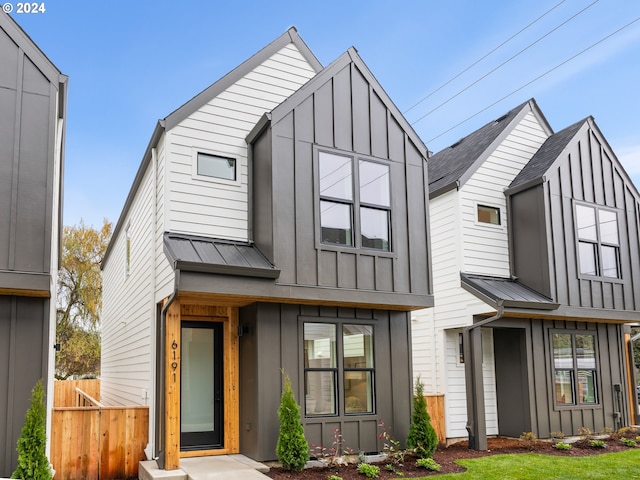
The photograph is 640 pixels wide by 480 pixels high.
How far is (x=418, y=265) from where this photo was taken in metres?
10.8

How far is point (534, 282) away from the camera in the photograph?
12969 mm

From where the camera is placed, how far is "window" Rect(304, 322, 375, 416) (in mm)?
9883

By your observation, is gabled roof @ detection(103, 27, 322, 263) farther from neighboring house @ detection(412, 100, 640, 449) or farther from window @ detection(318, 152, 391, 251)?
neighboring house @ detection(412, 100, 640, 449)

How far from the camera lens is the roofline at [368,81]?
394 inches

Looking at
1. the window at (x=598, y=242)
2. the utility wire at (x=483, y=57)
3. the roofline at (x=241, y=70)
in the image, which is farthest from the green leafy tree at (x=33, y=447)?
the window at (x=598, y=242)

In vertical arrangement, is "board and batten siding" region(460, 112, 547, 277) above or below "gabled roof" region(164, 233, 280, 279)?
above

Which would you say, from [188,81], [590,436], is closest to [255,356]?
[590,436]

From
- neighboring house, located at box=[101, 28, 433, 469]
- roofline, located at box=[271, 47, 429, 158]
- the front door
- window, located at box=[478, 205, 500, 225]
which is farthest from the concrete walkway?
window, located at box=[478, 205, 500, 225]

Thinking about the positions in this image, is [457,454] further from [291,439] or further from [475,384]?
[291,439]

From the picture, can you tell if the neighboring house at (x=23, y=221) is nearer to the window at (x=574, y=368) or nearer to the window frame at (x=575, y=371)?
the window frame at (x=575, y=371)

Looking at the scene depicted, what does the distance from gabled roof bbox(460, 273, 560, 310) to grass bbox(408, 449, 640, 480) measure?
279cm

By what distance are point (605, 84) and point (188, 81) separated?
1738 centimetres

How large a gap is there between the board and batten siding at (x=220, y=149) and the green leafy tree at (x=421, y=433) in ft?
13.2

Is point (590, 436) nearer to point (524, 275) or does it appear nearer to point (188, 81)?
point (524, 275)
